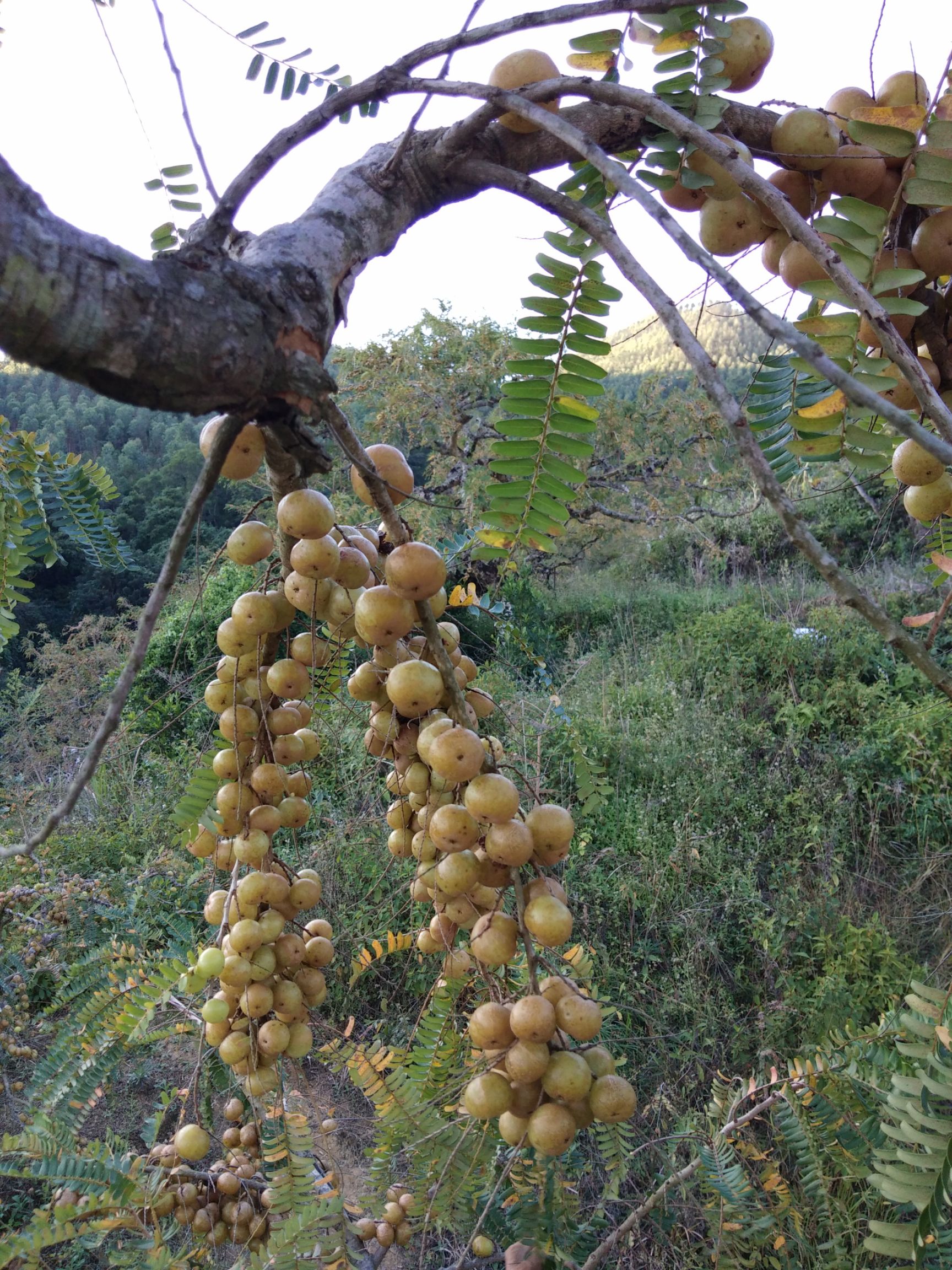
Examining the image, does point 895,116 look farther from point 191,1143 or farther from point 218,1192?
point 218,1192

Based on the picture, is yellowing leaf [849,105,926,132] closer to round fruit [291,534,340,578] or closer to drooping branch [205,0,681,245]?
drooping branch [205,0,681,245]

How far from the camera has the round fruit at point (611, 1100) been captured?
0.63m

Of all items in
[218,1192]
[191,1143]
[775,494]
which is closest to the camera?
[775,494]

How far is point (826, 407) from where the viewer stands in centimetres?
69

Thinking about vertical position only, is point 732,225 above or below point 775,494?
above

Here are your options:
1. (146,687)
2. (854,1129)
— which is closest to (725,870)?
(854,1129)

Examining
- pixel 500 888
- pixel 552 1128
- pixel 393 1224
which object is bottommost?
pixel 393 1224

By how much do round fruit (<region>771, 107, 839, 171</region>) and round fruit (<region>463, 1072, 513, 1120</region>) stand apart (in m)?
0.80

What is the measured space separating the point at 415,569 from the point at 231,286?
0.83 ft

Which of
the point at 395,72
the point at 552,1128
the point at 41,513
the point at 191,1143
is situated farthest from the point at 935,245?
the point at 41,513

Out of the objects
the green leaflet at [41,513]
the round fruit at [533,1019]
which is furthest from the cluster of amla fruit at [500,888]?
the green leaflet at [41,513]

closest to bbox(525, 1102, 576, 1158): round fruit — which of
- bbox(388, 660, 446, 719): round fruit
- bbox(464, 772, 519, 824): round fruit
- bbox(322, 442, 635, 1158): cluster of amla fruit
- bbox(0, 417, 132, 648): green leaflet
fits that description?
bbox(322, 442, 635, 1158): cluster of amla fruit

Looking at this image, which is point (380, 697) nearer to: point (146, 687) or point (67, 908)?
point (67, 908)

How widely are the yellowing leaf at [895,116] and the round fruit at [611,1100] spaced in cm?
77
